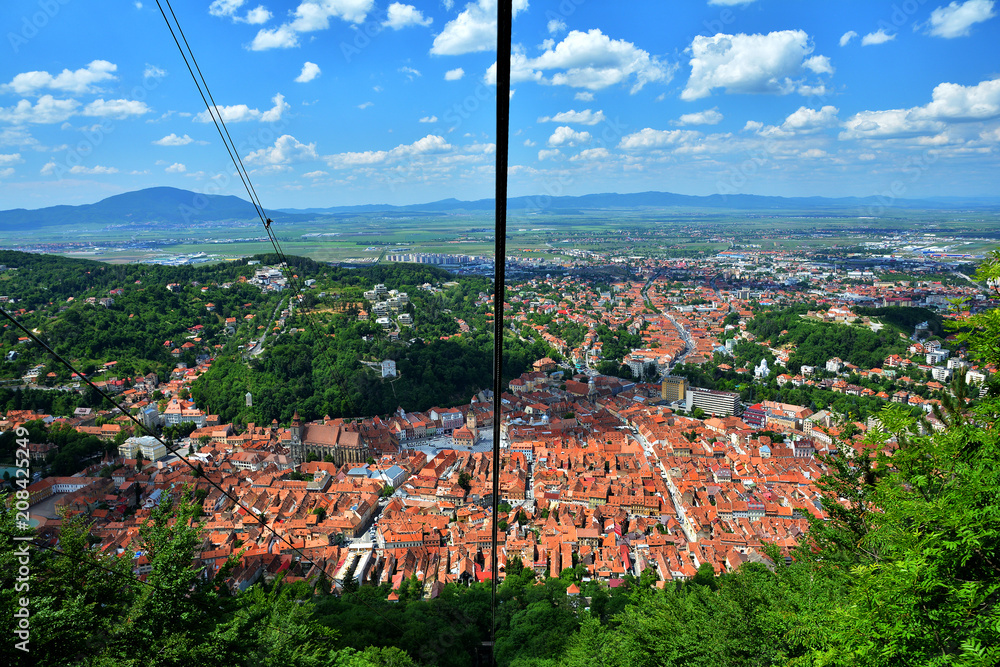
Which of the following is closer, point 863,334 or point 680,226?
point 863,334

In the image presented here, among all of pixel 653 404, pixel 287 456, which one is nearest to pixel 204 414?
pixel 287 456

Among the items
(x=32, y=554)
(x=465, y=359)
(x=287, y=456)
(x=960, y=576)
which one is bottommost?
(x=287, y=456)

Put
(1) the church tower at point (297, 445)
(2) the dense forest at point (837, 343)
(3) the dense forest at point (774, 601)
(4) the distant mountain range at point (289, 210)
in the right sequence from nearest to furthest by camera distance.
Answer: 1. (3) the dense forest at point (774, 601)
2. (1) the church tower at point (297, 445)
3. (2) the dense forest at point (837, 343)
4. (4) the distant mountain range at point (289, 210)

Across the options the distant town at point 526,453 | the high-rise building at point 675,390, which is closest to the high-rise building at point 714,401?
the distant town at point 526,453

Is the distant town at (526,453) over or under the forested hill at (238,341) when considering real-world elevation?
under

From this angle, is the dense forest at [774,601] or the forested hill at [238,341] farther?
the forested hill at [238,341]

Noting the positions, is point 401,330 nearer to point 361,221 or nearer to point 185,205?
point 185,205

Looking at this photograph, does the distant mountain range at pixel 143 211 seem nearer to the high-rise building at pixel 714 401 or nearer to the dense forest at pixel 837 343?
the high-rise building at pixel 714 401

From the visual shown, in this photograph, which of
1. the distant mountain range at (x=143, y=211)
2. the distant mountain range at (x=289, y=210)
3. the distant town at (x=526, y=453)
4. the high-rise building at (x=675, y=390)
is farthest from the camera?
the distant mountain range at (x=289, y=210)

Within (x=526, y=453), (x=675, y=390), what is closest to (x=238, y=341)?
(x=526, y=453)
